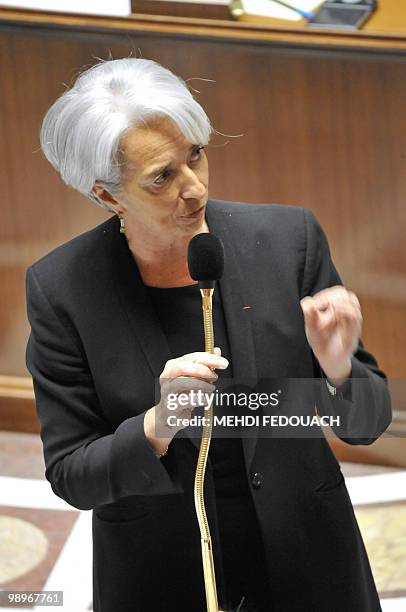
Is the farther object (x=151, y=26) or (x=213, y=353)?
(x=151, y=26)

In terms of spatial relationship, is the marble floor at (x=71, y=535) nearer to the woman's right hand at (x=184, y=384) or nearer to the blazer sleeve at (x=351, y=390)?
the blazer sleeve at (x=351, y=390)

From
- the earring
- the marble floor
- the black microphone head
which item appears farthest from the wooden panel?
the black microphone head

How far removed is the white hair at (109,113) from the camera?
1096 millimetres

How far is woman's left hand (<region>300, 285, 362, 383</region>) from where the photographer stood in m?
1.05

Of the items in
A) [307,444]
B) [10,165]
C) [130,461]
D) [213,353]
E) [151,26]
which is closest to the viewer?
[213,353]

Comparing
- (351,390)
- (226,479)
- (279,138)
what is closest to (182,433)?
(226,479)

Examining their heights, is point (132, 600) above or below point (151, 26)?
below

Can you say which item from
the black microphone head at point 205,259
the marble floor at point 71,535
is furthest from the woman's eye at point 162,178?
the marble floor at point 71,535

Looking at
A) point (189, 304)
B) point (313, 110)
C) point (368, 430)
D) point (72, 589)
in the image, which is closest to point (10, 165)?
point (313, 110)

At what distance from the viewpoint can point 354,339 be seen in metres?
1.07

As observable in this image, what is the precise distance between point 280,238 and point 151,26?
0.94 meters

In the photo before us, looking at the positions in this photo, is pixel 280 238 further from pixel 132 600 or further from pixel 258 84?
pixel 258 84

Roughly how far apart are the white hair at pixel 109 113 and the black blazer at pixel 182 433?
0.13 meters

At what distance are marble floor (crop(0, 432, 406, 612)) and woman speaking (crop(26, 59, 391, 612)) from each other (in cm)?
85
